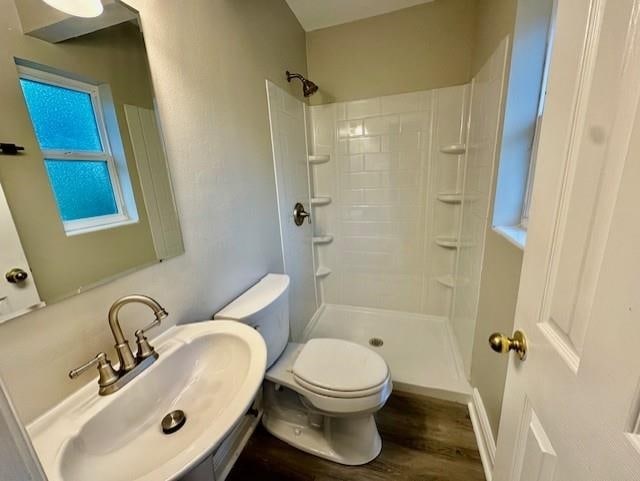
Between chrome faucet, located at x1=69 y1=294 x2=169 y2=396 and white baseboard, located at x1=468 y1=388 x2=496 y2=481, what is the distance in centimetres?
133

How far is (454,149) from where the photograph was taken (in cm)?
179

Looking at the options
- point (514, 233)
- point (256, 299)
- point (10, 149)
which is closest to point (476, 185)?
point (514, 233)

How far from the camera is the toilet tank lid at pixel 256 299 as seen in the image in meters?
1.10

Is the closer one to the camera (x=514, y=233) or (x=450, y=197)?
(x=514, y=233)

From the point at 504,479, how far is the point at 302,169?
186 centimetres

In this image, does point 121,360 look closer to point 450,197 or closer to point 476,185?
point 476,185

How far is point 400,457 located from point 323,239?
1.51 m

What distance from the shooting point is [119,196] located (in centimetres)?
80

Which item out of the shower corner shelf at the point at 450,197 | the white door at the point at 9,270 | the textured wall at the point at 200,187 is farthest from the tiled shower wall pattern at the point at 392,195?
the white door at the point at 9,270

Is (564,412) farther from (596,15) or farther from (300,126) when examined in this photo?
(300,126)

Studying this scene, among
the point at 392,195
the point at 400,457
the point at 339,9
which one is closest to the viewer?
the point at 400,457

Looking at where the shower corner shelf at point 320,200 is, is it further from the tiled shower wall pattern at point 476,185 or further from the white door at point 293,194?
the tiled shower wall pattern at point 476,185

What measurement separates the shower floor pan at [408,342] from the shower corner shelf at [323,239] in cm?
63

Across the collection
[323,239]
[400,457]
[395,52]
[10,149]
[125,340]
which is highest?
[395,52]
